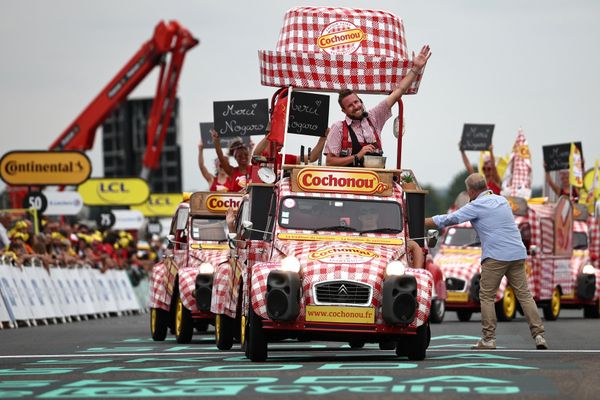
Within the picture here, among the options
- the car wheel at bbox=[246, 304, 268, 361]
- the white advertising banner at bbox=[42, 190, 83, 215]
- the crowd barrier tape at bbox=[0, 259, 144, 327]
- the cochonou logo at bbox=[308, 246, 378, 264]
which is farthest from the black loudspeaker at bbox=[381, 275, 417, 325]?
the white advertising banner at bbox=[42, 190, 83, 215]

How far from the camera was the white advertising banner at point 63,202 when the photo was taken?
42969 mm

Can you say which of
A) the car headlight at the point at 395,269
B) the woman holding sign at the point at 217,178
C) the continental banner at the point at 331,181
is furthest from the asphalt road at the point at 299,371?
the woman holding sign at the point at 217,178

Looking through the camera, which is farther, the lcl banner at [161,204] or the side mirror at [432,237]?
the lcl banner at [161,204]

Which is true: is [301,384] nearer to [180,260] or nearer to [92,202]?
[180,260]

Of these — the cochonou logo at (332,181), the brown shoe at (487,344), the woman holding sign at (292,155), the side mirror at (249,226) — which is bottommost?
the brown shoe at (487,344)

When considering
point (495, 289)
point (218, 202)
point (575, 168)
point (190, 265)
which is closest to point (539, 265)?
point (575, 168)

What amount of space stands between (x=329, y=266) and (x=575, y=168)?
→ 25.2m

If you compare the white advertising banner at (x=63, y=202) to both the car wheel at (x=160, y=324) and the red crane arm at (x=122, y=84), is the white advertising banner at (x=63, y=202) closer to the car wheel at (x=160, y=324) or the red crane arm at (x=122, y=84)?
the car wheel at (x=160, y=324)

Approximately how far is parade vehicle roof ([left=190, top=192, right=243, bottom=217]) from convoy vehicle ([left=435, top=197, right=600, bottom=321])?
881cm

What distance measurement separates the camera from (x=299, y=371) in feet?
49.2

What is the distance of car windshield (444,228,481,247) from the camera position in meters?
34.2

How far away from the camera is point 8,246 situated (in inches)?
1273

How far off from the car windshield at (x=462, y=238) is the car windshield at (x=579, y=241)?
A: 4.30 metres

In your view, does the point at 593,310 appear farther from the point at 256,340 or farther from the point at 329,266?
the point at 256,340
